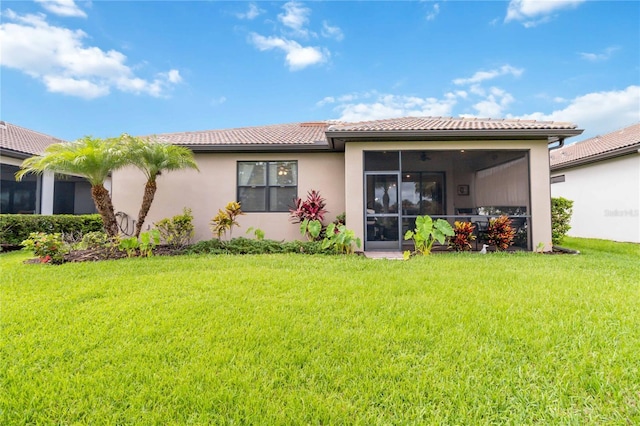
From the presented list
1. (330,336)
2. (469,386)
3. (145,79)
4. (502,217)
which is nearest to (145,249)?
(330,336)

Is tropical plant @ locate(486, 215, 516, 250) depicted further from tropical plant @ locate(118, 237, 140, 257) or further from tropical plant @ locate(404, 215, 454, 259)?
A: tropical plant @ locate(118, 237, 140, 257)

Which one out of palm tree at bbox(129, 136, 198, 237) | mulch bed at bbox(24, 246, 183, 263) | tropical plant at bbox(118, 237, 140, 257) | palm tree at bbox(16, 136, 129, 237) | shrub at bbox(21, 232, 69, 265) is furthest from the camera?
palm tree at bbox(129, 136, 198, 237)

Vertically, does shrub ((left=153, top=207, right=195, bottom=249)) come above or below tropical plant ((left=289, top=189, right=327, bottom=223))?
below

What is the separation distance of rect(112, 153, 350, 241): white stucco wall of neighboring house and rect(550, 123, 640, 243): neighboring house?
9.92 m

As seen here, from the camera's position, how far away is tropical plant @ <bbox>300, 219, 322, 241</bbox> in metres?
8.55

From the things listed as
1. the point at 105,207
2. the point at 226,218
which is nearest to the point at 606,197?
the point at 226,218

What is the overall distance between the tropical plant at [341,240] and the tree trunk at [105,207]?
5661 mm

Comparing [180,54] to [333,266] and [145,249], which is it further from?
[333,266]

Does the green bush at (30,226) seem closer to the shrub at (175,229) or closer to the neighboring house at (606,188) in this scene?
the shrub at (175,229)

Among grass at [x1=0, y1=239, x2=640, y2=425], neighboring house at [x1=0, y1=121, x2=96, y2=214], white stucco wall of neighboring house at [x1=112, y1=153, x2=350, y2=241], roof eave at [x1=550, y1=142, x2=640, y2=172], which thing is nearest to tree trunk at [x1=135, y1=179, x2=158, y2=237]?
white stucco wall of neighboring house at [x1=112, y1=153, x2=350, y2=241]

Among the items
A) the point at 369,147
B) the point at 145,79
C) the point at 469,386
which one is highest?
the point at 145,79

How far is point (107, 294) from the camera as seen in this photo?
434cm

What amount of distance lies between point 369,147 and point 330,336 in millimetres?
→ 6419

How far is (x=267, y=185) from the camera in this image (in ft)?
31.7
